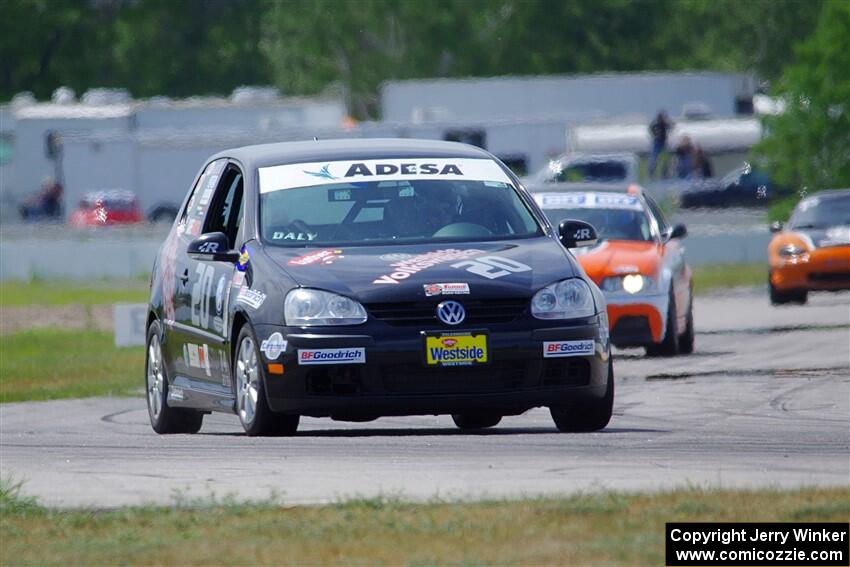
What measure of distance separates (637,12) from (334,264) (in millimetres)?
74668

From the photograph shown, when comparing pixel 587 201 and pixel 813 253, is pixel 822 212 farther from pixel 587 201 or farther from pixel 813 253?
pixel 587 201

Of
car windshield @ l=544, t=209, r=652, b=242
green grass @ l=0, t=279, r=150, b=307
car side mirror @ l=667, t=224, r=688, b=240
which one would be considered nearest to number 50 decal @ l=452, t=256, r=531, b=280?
car side mirror @ l=667, t=224, r=688, b=240

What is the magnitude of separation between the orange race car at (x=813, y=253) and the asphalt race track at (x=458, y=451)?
9571 mm

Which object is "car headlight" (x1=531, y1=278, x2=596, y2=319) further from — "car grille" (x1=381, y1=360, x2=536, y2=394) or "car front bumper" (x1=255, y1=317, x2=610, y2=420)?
"car grille" (x1=381, y1=360, x2=536, y2=394)

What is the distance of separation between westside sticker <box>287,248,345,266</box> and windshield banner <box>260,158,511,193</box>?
681mm

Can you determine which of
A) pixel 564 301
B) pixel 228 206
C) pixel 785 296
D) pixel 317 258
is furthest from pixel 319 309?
pixel 785 296

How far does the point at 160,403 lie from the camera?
40.7 feet

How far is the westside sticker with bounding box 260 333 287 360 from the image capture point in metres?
10.3

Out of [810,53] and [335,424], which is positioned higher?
[335,424]

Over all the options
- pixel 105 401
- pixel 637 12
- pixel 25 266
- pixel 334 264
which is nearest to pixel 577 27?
pixel 637 12

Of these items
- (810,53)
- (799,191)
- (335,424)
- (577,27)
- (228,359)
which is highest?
(228,359)

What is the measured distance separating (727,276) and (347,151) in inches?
910

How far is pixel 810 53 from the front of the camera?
35.4 metres

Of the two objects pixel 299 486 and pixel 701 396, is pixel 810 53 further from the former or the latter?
pixel 299 486
